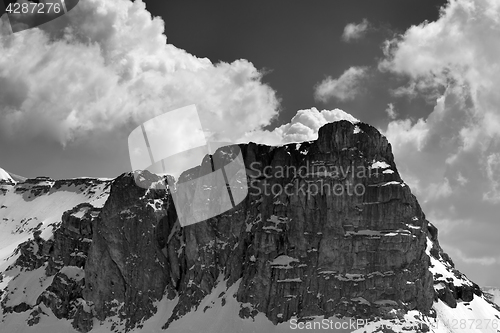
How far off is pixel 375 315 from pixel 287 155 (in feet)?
196

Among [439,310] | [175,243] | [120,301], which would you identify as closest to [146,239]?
[175,243]

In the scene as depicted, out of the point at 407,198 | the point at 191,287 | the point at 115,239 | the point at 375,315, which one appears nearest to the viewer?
the point at 375,315

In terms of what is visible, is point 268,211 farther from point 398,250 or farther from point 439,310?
point 439,310

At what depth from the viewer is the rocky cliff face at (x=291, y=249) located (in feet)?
538

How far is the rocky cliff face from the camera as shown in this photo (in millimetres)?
164000

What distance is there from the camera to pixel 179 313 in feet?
587

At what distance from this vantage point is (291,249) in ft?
572
